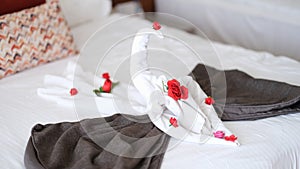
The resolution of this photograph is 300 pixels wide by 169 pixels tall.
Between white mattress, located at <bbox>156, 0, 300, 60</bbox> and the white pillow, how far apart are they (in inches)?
25.5

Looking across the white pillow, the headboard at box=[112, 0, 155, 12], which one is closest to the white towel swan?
the white pillow

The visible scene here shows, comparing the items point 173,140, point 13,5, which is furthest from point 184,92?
point 13,5

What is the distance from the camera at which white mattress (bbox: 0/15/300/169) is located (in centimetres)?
111

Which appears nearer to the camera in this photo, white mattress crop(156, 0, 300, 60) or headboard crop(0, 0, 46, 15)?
headboard crop(0, 0, 46, 15)

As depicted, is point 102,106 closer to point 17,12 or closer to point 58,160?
point 58,160

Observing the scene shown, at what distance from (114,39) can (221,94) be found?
867 mm

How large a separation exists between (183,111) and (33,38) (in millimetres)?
918

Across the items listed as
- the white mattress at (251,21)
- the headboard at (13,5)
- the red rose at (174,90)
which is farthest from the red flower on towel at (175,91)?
the white mattress at (251,21)

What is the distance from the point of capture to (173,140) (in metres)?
1.19

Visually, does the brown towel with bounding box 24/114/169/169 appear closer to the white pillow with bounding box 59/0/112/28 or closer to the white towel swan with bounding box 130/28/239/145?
the white towel swan with bounding box 130/28/239/145

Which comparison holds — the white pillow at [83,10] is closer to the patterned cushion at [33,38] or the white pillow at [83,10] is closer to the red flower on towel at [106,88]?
the patterned cushion at [33,38]

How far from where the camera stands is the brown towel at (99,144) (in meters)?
1.07

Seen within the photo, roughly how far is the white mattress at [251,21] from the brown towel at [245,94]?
2.43ft

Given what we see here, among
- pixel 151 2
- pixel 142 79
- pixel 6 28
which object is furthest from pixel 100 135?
pixel 151 2
